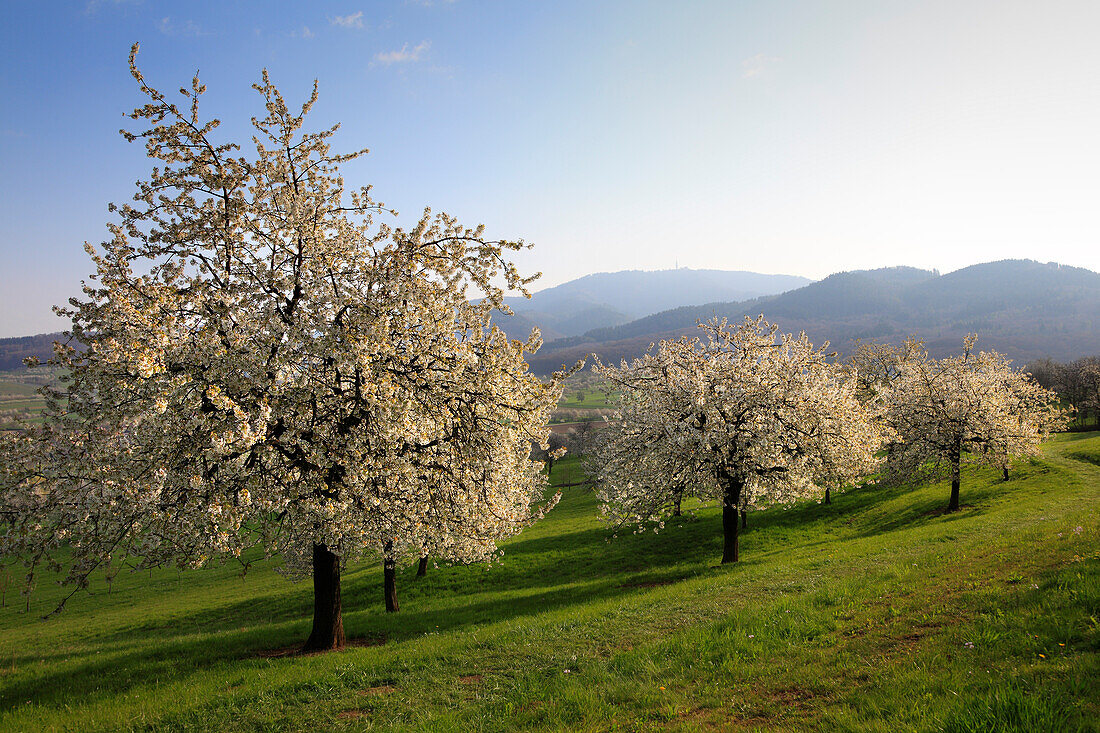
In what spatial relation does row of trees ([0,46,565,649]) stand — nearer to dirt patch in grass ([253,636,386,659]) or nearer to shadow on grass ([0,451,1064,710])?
dirt patch in grass ([253,636,386,659])

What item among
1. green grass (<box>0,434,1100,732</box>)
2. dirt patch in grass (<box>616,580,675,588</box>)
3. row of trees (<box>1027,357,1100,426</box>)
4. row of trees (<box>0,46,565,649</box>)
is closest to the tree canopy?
dirt patch in grass (<box>616,580,675,588</box>)

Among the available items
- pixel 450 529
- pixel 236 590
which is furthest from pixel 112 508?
pixel 236 590

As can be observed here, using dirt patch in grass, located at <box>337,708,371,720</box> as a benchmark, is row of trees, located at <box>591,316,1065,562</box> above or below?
above

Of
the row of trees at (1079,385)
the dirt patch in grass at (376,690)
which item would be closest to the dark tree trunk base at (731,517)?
the dirt patch in grass at (376,690)

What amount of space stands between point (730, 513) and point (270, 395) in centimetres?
2579

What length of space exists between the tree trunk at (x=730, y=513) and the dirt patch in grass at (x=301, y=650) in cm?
1870

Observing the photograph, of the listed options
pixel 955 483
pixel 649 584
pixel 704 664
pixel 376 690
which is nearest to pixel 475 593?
pixel 649 584

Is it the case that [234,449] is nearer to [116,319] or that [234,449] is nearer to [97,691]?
[116,319]

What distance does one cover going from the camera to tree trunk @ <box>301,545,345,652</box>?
17.5 m

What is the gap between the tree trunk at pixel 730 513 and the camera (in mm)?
28219

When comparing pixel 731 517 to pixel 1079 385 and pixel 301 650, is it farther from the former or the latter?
pixel 1079 385

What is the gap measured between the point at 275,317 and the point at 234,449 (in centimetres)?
373

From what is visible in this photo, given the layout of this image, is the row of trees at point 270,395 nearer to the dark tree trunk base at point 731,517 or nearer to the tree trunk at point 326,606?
the tree trunk at point 326,606

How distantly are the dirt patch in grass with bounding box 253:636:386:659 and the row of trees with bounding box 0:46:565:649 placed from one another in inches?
28.7
